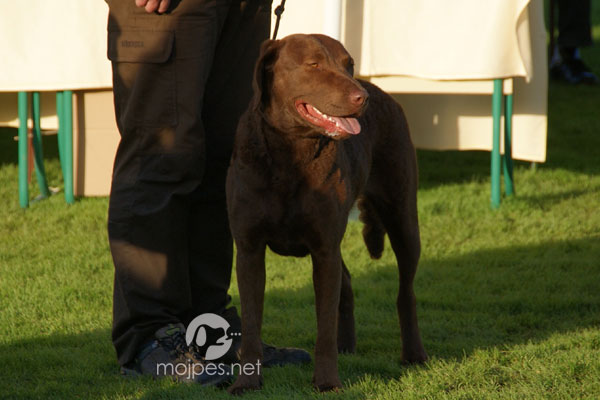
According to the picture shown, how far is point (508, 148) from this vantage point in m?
6.47

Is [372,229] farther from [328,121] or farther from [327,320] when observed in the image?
[328,121]

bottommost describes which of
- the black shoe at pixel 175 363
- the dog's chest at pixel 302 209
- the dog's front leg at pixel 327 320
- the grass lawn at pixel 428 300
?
the grass lawn at pixel 428 300

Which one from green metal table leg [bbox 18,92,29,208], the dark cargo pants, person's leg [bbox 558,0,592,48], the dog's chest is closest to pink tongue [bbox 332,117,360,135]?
the dog's chest

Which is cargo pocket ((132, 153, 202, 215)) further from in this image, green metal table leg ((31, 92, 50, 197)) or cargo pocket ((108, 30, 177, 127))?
green metal table leg ((31, 92, 50, 197))

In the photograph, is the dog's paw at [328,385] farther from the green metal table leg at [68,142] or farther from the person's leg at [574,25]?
the person's leg at [574,25]

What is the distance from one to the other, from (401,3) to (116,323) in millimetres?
3238

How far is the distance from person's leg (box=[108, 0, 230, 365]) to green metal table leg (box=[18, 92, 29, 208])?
3.08 meters

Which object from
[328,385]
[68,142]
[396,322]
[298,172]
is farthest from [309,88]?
[68,142]

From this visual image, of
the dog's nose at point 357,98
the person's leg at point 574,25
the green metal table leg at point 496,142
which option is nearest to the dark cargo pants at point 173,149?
the dog's nose at point 357,98

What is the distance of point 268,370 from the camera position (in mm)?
3430

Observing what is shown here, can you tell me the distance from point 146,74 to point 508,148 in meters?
3.79

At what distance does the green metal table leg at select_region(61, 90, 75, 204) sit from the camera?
20.2 feet

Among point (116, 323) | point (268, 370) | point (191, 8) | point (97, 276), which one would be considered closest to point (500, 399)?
point (268, 370)

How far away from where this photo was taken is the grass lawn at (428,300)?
3.30 meters
